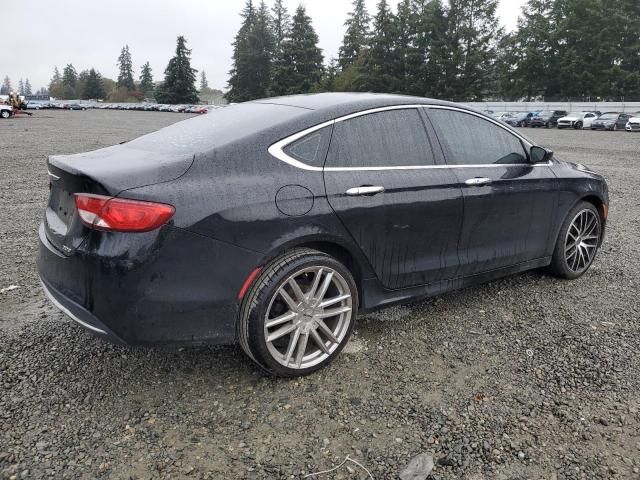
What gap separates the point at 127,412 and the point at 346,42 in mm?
93519

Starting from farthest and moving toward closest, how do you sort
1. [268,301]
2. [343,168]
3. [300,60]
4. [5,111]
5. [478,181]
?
[300,60]
[5,111]
[478,181]
[343,168]
[268,301]

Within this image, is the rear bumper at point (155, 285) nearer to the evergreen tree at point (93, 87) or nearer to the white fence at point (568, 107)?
the white fence at point (568, 107)

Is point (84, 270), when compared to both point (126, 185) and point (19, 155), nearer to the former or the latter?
point (126, 185)

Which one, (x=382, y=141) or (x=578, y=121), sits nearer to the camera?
(x=382, y=141)

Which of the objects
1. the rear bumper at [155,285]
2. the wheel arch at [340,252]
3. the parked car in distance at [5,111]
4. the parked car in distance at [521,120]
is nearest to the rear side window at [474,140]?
the wheel arch at [340,252]

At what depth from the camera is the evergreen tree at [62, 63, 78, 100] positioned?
13275 centimetres

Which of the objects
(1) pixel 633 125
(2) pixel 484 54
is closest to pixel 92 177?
(1) pixel 633 125

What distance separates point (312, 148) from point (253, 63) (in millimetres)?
95779

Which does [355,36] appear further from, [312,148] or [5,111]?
[312,148]

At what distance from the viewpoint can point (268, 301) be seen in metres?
2.79

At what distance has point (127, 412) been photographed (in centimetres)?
270

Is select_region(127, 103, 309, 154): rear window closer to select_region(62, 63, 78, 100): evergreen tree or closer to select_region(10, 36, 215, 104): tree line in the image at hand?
select_region(10, 36, 215, 104): tree line

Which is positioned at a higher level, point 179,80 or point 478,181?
point 478,181

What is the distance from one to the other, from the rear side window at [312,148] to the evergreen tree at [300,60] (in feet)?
265
